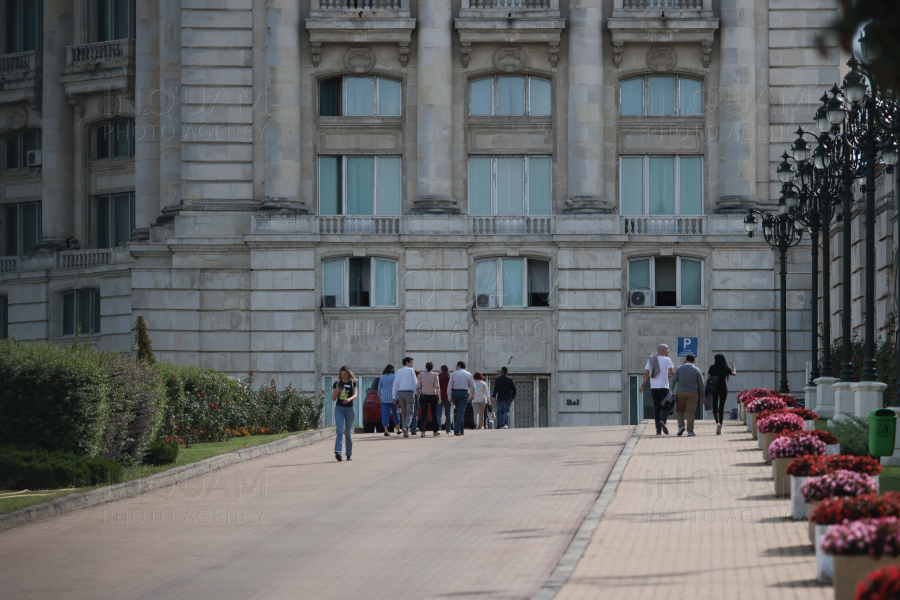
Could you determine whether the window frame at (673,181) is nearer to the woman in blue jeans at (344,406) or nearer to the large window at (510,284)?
the large window at (510,284)

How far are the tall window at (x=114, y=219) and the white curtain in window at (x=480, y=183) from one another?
1432 centimetres

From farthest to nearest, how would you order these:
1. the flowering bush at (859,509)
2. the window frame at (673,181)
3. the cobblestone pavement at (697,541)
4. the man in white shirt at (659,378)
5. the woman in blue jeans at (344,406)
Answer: the window frame at (673,181)
the man in white shirt at (659,378)
the woman in blue jeans at (344,406)
the cobblestone pavement at (697,541)
the flowering bush at (859,509)

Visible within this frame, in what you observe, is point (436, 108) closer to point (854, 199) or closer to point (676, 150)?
point (676, 150)

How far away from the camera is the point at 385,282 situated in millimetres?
46156

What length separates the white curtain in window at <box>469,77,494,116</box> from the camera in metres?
47.1

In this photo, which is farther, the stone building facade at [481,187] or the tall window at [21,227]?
the tall window at [21,227]

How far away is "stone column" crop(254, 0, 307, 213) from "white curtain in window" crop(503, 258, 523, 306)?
743 centimetres

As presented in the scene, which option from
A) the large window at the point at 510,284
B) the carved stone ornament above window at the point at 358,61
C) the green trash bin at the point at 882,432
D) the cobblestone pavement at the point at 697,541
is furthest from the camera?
the carved stone ornament above window at the point at 358,61

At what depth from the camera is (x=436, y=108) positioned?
46.0 meters

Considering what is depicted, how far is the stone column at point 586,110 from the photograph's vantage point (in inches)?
1807

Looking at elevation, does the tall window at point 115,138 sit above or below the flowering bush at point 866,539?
above

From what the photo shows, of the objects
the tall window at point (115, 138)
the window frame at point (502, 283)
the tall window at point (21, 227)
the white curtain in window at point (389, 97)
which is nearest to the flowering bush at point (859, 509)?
the window frame at point (502, 283)

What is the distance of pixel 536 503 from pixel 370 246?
92.0 ft

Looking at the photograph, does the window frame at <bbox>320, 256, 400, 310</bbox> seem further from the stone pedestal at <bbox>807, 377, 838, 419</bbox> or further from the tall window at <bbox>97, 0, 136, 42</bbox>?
the stone pedestal at <bbox>807, 377, 838, 419</bbox>
